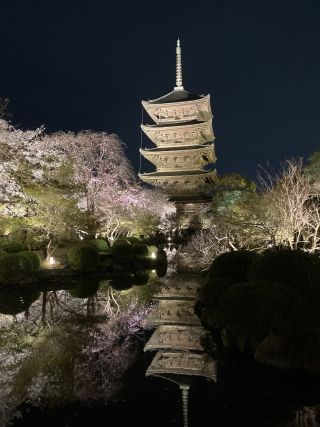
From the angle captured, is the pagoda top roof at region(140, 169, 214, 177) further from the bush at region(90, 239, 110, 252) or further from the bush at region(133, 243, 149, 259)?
the bush at region(90, 239, 110, 252)

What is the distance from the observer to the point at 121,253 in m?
23.2

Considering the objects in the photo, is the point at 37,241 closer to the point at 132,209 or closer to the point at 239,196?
the point at 132,209

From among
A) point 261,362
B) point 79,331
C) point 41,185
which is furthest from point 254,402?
point 41,185

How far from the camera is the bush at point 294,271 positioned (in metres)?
7.74

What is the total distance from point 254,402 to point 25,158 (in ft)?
51.2

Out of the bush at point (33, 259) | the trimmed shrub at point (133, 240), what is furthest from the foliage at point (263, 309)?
the trimmed shrub at point (133, 240)

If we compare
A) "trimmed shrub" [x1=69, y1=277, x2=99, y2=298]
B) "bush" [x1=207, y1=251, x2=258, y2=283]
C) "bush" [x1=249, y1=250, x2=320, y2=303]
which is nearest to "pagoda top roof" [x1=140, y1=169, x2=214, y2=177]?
"trimmed shrub" [x1=69, y1=277, x2=99, y2=298]

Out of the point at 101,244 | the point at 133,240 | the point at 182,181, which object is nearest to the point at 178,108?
the point at 182,181

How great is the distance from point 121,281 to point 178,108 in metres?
23.9

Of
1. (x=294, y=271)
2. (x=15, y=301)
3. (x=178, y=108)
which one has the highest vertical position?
(x=178, y=108)

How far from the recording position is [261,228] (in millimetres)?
15180

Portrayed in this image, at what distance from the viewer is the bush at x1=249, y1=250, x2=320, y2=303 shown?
774 cm

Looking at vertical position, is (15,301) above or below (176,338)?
above

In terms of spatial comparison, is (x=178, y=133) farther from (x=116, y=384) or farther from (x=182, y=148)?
(x=116, y=384)
